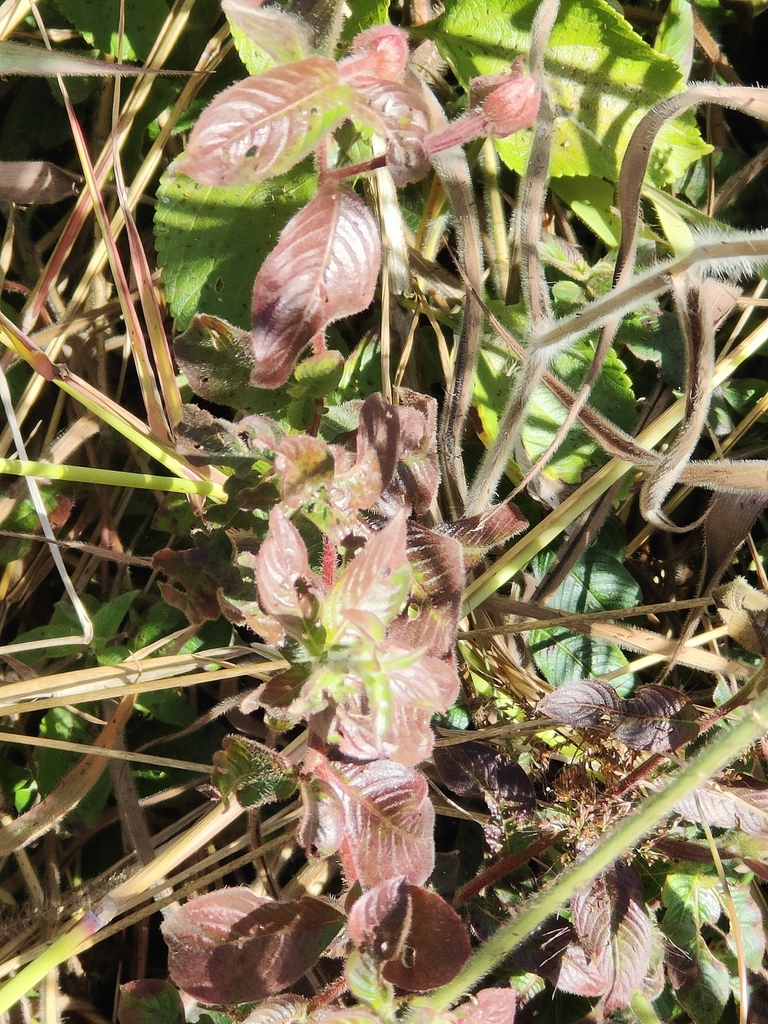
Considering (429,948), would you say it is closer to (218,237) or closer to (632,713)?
(632,713)

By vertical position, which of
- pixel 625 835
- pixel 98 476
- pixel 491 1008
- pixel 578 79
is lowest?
pixel 491 1008

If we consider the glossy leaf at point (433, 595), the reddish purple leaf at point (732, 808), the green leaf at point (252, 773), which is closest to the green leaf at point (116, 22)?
the glossy leaf at point (433, 595)

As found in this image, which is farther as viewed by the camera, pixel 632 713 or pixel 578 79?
pixel 578 79

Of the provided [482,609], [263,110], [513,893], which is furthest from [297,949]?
[263,110]

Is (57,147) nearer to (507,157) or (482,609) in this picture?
(507,157)

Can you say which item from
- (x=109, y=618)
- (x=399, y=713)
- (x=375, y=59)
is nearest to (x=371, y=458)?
(x=399, y=713)

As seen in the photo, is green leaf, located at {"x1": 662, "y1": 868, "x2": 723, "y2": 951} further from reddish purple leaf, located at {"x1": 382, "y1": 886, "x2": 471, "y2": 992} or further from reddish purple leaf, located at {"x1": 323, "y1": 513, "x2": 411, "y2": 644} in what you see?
reddish purple leaf, located at {"x1": 323, "y1": 513, "x2": 411, "y2": 644}

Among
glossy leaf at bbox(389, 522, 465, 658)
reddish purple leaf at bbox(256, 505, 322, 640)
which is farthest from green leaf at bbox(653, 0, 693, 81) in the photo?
reddish purple leaf at bbox(256, 505, 322, 640)
